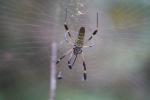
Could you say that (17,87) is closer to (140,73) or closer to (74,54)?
(74,54)

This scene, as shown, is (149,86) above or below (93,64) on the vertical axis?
below

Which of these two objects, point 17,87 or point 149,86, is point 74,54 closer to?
point 17,87

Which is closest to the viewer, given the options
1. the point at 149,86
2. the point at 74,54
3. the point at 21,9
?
the point at 74,54

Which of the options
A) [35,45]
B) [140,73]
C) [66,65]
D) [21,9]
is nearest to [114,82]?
[140,73]

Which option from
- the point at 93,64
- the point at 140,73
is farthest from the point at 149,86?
the point at 93,64

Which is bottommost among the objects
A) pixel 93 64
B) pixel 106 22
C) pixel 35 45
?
pixel 93 64

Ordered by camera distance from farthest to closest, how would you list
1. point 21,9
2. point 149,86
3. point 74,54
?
1. point 149,86
2. point 21,9
3. point 74,54

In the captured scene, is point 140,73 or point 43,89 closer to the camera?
point 43,89
